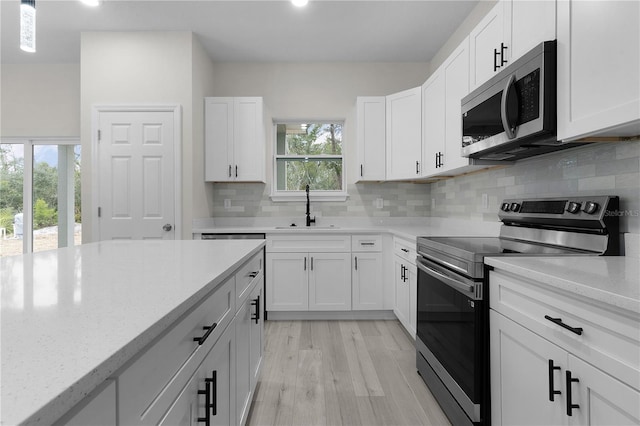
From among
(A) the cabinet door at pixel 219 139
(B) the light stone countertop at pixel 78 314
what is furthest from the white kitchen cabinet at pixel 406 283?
(A) the cabinet door at pixel 219 139

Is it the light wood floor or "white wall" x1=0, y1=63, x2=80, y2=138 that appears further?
"white wall" x1=0, y1=63, x2=80, y2=138

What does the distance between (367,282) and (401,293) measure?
45cm

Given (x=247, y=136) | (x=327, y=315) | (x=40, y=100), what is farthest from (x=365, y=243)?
(x=40, y=100)

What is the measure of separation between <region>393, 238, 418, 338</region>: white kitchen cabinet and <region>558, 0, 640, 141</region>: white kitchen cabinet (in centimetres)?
147

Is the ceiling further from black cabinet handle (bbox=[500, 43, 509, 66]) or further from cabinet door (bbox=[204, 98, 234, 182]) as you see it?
black cabinet handle (bbox=[500, 43, 509, 66])

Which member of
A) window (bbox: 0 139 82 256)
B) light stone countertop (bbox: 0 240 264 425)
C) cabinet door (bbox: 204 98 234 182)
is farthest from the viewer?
window (bbox: 0 139 82 256)

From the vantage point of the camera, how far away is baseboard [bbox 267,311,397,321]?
3465 millimetres

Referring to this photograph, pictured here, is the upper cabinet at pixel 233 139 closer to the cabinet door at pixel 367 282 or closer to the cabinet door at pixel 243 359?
the cabinet door at pixel 367 282

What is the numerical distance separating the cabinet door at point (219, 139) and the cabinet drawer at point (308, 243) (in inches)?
36.1

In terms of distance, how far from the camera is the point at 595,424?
0.96 metres

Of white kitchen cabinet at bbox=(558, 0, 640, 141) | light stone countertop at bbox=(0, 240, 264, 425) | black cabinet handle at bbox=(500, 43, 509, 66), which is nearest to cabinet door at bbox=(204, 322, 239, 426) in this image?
light stone countertop at bbox=(0, 240, 264, 425)

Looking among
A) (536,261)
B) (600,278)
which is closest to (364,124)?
(536,261)

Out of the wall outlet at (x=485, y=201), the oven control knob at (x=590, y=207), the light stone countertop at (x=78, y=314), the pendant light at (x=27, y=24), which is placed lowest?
the light stone countertop at (x=78, y=314)

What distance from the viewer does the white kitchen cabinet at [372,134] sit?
12.3 feet
